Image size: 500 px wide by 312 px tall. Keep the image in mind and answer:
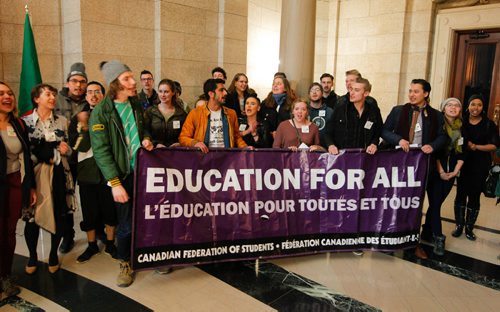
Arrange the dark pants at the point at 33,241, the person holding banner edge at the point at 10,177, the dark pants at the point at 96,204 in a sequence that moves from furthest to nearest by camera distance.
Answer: the dark pants at the point at 96,204, the dark pants at the point at 33,241, the person holding banner edge at the point at 10,177

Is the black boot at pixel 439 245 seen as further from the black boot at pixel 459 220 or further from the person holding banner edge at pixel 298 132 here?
the person holding banner edge at pixel 298 132

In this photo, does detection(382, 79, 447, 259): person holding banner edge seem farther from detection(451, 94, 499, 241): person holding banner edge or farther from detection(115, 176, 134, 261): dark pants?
detection(115, 176, 134, 261): dark pants

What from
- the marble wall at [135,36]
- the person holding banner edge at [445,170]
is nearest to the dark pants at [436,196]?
the person holding banner edge at [445,170]

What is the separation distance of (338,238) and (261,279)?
0.85m

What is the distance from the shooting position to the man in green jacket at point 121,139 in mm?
2770

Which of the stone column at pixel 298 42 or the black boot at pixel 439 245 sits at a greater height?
the stone column at pixel 298 42

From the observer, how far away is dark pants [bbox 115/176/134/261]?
2920 millimetres

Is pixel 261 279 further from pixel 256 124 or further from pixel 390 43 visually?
pixel 390 43

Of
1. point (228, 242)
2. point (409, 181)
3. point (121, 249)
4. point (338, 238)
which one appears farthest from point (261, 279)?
point (409, 181)

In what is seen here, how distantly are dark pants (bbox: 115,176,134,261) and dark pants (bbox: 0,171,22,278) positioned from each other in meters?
0.73

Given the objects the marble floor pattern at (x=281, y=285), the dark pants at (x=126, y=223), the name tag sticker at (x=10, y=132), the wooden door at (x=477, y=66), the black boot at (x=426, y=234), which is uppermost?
the wooden door at (x=477, y=66)

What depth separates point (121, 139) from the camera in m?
2.84

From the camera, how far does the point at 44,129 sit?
9.96 ft

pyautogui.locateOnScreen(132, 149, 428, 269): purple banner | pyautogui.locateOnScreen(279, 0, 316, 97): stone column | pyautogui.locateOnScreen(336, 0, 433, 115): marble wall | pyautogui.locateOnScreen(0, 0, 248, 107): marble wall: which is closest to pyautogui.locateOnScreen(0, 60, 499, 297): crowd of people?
pyautogui.locateOnScreen(132, 149, 428, 269): purple banner
